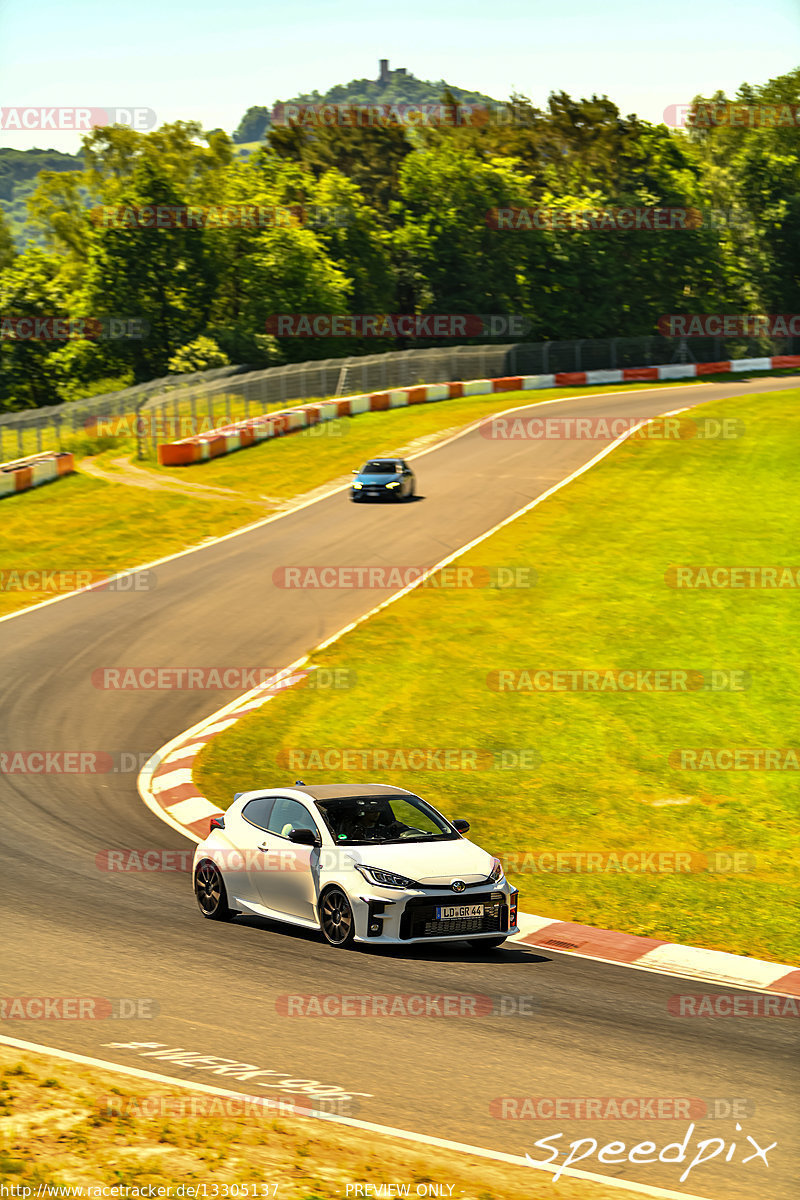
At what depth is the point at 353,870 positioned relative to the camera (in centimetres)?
1210

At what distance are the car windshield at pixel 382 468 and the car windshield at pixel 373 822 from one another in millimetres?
27850

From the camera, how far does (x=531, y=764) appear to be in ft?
63.5

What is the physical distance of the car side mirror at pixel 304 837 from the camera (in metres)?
12.5

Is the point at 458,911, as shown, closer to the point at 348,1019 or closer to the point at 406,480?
the point at 348,1019

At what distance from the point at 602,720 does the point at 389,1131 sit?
1374 cm

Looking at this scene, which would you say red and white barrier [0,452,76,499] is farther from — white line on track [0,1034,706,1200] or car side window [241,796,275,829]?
white line on track [0,1034,706,1200]

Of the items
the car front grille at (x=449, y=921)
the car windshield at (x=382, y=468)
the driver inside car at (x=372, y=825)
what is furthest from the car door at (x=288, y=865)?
the car windshield at (x=382, y=468)

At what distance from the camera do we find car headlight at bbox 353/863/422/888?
39.0ft

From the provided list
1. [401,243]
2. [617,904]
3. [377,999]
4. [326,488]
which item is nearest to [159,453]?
[326,488]

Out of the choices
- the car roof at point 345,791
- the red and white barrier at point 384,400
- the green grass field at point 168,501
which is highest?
the red and white barrier at point 384,400

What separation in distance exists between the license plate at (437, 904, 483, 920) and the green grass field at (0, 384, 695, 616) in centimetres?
1981

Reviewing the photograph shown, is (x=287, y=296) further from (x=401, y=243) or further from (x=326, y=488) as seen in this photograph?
(x=326, y=488)

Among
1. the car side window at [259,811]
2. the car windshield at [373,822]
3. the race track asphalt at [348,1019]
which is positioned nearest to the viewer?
the race track asphalt at [348,1019]

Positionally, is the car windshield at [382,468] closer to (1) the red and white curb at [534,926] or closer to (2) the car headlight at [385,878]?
(1) the red and white curb at [534,926]
